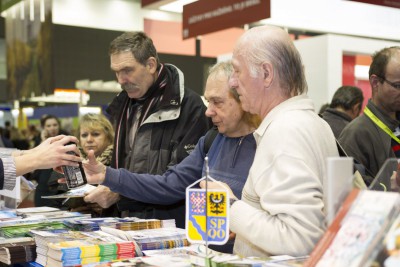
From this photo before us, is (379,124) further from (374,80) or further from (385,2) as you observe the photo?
(385,2)

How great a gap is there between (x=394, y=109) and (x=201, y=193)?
6.90ft

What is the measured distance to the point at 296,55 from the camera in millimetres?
1955

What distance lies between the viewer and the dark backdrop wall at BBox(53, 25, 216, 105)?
10.8 metres

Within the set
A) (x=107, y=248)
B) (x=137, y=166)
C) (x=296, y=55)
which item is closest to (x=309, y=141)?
(x=296, y=55)

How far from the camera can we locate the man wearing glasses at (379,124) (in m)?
3.30

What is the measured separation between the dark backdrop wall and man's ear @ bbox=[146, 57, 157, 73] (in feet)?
23.1

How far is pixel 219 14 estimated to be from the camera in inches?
219

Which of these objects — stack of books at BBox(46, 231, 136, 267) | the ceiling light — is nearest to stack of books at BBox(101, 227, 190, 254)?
stack of books at BBox(46, 231, 136, 267)

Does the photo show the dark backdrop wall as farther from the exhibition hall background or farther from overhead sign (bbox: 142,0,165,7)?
overhead sign (bbox: 142,0,165,7)

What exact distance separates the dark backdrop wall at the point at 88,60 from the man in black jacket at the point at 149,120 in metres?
7.04

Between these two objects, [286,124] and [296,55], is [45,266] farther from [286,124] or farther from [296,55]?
[296,55]

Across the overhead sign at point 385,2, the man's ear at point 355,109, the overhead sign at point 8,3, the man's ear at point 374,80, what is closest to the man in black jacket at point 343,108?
the man's ear at point 355,109

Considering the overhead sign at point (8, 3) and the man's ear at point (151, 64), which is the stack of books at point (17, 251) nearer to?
the man's ear at point (151, 64)

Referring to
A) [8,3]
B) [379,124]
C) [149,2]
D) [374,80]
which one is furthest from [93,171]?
[8,3]
